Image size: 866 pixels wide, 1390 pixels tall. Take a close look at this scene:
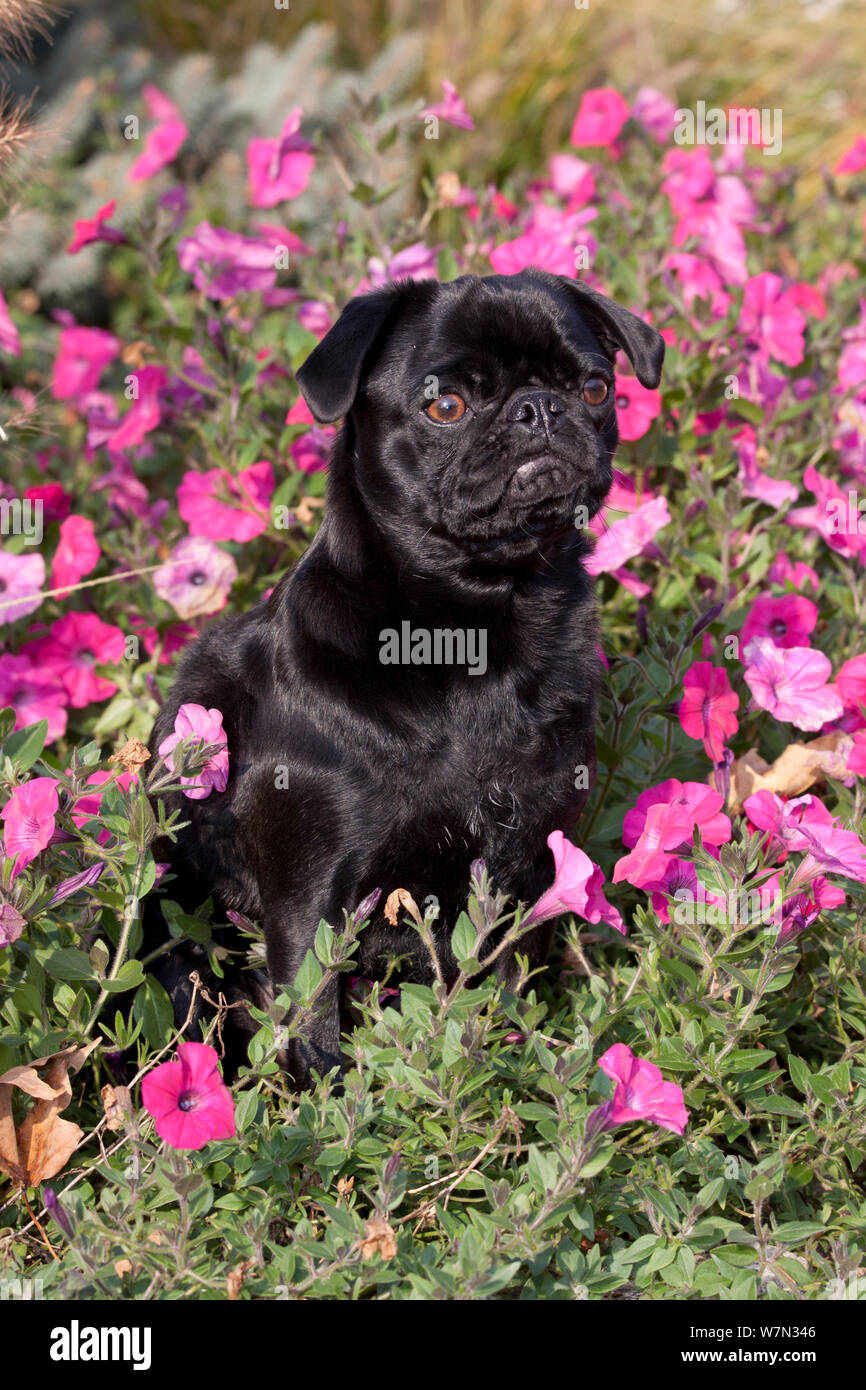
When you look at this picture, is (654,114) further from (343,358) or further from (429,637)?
(429,637)

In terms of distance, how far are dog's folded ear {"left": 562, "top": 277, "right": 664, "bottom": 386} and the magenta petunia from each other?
1402 mm

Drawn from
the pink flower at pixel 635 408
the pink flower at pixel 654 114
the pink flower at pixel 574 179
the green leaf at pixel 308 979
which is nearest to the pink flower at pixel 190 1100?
the green leaf at pixel 308 979

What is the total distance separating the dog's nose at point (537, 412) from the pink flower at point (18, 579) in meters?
1.39

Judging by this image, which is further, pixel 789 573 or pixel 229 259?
pixel 229 259

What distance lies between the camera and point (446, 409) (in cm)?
245

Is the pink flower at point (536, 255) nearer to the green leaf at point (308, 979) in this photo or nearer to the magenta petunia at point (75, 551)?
the magenta petunia at point (75, 551)

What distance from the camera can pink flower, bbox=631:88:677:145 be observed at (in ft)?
15.9

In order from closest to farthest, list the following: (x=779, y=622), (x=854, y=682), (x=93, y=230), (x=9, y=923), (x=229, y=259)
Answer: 1. (x=9, y=923)
2. (x=854, y=682)
3. (x=779, y=622)
4. (x=93, y=230)
5. (x=229, y=259)

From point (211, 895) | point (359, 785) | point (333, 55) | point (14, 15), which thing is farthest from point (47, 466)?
point (333, 55)

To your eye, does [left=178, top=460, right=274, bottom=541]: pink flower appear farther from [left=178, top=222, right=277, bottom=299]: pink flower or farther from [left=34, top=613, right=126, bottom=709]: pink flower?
[left=178, top=222, right=277, bottom=299]: pink flower

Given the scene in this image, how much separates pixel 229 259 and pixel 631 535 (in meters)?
1.56

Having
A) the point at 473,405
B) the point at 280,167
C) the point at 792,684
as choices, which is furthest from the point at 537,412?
the point at 280,167

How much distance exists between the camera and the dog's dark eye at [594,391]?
8.50 feet

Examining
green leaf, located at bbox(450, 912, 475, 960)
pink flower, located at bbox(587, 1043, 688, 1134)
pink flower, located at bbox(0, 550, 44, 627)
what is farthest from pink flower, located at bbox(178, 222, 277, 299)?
pink flower, located at bbox(587, 1043, 688, 1134)
